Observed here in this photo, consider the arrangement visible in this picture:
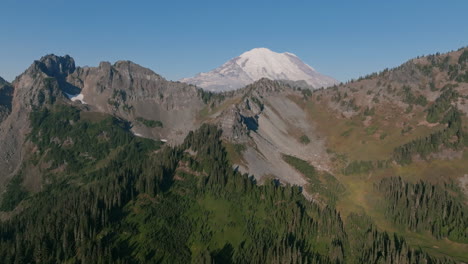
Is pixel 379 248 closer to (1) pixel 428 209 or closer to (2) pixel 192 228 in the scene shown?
(1) pixel 428 209

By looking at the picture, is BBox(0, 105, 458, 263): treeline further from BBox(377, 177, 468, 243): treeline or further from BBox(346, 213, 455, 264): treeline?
BBox(377, 177, 468, 243): treeline

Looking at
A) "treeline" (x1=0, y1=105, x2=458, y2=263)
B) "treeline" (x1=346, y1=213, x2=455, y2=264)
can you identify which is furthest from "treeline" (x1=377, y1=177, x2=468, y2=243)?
"treeline" (x1=0, y1=105, x2=458, y2=263)

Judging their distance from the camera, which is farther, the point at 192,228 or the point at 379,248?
the point at 192,228

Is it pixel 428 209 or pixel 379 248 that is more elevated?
pixel 428 209

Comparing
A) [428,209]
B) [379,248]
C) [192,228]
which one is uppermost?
[428,209]

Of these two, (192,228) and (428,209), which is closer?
(192,228)

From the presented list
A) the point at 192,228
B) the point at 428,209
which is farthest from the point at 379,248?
the point at 192,228

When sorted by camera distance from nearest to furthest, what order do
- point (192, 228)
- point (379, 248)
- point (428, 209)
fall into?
point (379, 248)
point (192, 228)
point (428, 209)

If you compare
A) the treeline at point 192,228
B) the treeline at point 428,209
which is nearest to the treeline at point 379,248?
the treeline at point 192,228

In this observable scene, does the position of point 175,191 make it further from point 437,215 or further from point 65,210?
point 437,215

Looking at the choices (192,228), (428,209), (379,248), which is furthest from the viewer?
(428,209)
